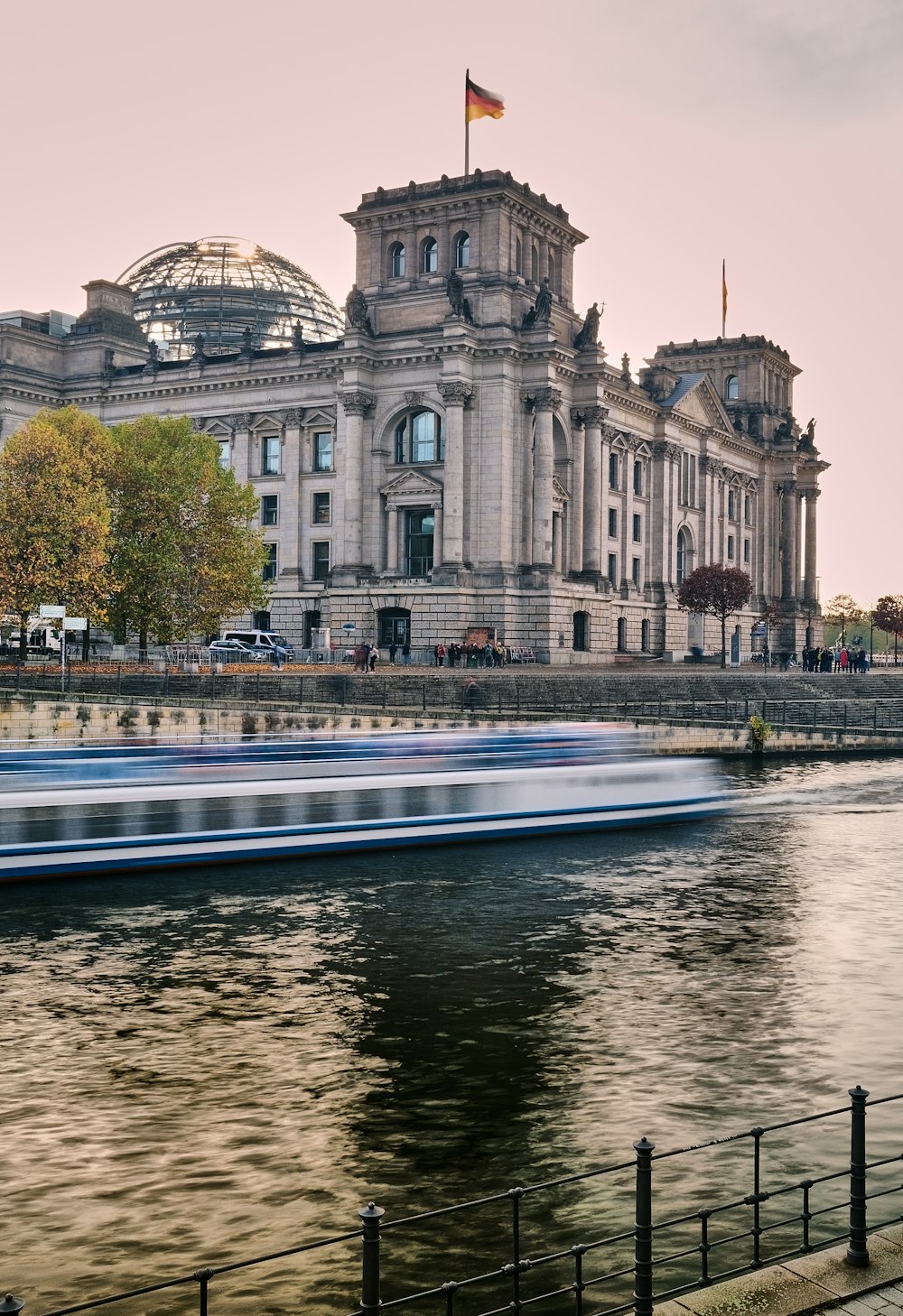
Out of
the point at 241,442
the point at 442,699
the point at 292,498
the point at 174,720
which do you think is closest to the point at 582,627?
the point at 292,498

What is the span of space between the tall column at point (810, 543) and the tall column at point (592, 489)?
48.0 m

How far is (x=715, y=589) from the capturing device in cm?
9381

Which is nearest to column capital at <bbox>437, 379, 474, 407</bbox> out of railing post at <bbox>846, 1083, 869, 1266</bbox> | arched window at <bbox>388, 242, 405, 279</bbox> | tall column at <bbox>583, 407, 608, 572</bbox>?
tall column at <bbox>583, 407, 608, 572</bbox>

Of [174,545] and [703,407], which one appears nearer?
[174,545]

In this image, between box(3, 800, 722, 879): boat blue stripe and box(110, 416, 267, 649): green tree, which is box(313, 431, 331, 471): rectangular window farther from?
box(3, 800, 722, 879): boat blue stripe

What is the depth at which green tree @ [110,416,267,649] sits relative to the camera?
62781 mm

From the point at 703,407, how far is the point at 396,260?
30424mm

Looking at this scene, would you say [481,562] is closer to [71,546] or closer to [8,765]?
A: [71,546]

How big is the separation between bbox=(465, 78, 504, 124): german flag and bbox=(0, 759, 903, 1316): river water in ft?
199

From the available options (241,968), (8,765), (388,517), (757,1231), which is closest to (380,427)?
(388,517)

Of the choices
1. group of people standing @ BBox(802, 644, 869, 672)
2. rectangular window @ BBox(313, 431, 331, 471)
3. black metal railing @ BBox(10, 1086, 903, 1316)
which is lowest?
black metal railing @ BBox(10, 1086, 903, 1316)

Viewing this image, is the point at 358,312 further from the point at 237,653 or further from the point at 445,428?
the point at 237,653

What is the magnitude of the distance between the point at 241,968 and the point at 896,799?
25481 millimetres

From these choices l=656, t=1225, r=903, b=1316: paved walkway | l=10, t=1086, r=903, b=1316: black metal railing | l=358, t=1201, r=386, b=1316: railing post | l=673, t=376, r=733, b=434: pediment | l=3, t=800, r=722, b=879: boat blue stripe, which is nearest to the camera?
l=358, t=1201, r=386, b=1316: railing post
